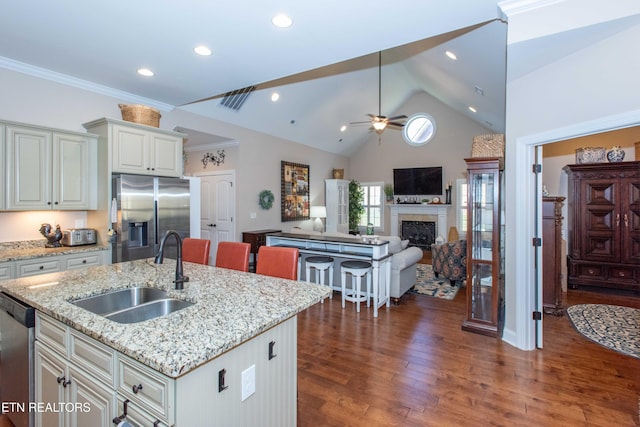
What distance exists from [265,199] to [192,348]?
19.1ft

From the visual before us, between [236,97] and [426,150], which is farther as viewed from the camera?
[426,150]

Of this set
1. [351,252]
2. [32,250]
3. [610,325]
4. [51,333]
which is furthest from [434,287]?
[32,250]

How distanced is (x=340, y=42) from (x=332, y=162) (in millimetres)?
6688

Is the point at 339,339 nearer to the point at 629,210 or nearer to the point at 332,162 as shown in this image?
the point at 629,210

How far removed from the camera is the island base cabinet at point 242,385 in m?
1.18

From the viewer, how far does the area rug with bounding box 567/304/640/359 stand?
3277 mm

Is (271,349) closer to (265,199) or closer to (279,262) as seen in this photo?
(279,262)

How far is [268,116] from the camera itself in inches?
261

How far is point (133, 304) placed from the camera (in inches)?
82.4

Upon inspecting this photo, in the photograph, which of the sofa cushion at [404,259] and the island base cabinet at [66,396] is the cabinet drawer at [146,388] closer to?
the island base cabinet at [66,396]

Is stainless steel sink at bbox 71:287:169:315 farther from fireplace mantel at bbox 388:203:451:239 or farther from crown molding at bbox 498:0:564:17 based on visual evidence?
fireplace mantel at bbox 388:203:451:239

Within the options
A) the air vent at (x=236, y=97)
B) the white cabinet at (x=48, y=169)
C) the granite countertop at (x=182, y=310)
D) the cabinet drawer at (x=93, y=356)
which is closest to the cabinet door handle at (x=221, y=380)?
the granite countertop at (x=182, y=310)

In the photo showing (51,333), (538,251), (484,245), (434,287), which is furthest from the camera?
(434,287)

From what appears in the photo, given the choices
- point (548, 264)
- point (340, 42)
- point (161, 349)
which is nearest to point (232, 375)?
point (161, 349)
